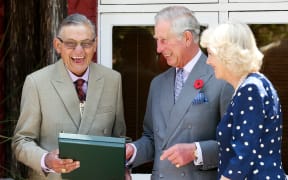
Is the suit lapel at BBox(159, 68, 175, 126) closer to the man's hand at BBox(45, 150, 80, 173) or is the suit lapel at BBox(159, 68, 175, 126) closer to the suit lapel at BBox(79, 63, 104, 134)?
the suit lapel at BBox(79, 63, 104, 134)

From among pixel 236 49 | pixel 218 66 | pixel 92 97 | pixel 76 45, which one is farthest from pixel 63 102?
pixel 236 49

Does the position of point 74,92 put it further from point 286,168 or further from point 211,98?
point 286,168

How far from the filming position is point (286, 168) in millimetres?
5125

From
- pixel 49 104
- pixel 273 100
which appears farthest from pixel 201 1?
pixel 273 100

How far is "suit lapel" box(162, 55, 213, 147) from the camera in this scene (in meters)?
3.70

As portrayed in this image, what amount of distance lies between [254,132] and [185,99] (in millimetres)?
701

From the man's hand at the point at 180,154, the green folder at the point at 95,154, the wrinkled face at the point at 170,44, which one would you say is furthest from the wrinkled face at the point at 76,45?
the man's hand at the point at 180,154

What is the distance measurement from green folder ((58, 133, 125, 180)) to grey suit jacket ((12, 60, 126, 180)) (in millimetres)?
279

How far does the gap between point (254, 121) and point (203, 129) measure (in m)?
0.63

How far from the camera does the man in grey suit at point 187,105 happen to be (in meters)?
3.66

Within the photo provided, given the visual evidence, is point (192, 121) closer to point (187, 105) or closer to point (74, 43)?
point (187, 105)

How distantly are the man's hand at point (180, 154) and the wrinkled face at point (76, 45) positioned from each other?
2.32 ft

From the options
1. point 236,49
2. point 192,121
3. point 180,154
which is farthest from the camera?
point 192,121

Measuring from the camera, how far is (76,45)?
12.6ft
